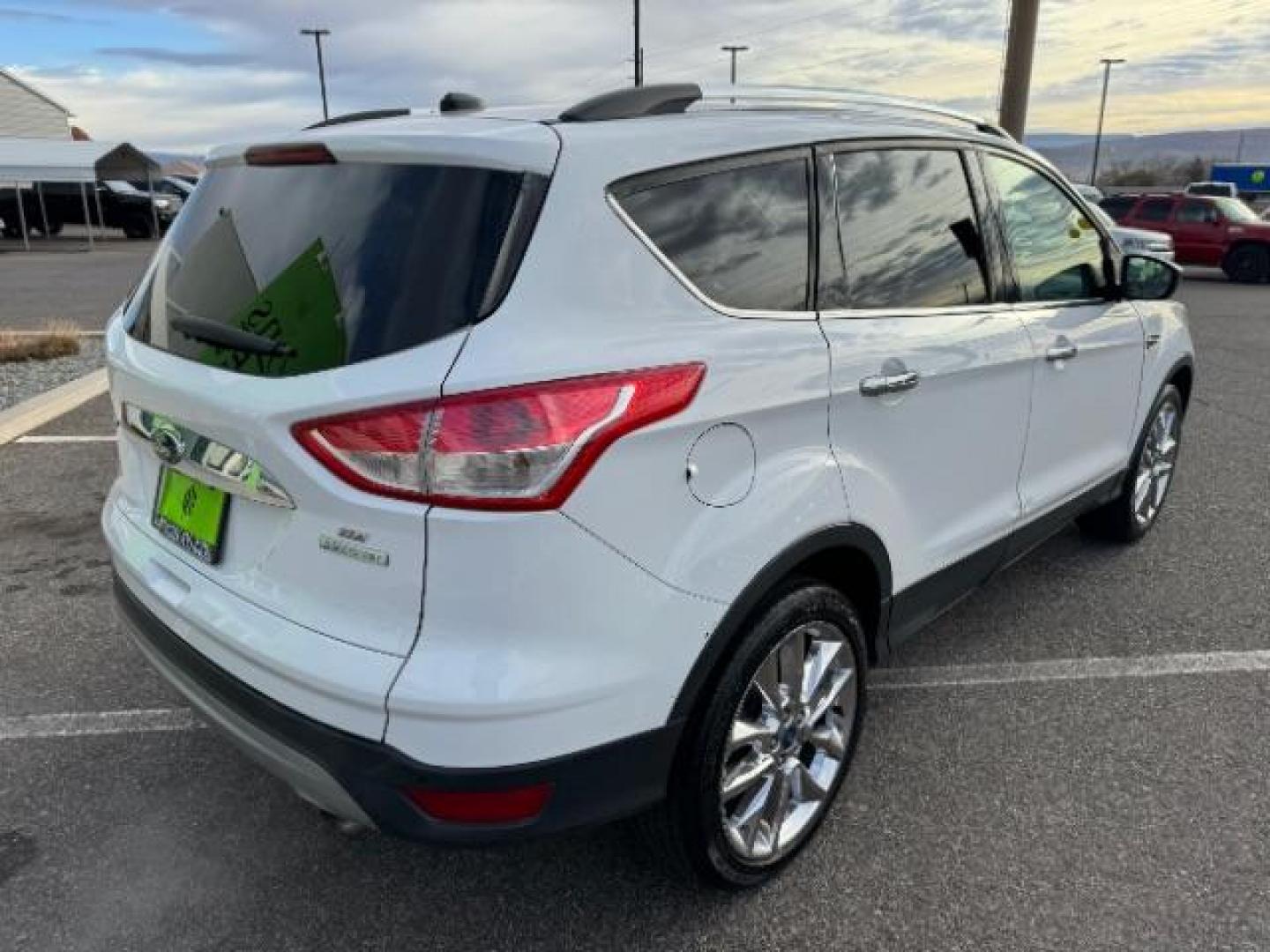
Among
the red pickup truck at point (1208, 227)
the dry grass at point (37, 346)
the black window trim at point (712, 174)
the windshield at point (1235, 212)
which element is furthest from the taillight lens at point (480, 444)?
the windshield at point (1235, 212)

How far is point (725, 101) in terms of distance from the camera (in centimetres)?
247

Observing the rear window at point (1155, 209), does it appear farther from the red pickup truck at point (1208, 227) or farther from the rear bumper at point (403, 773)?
the rear bumper at point (403, 773)

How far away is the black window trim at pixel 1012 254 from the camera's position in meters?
3.11

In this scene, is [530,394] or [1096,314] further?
[1096,314]

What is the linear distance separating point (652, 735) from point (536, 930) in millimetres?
677

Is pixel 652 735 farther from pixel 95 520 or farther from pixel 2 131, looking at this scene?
pixel 2 131

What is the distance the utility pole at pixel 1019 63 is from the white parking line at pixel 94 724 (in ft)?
72.0

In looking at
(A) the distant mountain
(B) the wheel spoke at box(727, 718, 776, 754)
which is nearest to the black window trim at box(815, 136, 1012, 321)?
(B) the wheel spoke at box(727, 718, 776, 754)

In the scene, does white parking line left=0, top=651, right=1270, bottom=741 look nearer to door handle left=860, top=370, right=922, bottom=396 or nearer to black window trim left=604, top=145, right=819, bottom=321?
door handle left=860, top=370, right=922, bottom=396

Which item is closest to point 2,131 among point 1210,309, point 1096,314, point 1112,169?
point 1210,309

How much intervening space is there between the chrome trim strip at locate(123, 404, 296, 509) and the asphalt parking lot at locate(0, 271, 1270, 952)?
899 millimetres

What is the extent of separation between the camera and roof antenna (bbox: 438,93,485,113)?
256 cm

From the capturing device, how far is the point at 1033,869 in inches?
96.7

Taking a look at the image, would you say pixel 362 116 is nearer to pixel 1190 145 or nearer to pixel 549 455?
pixel 549 455
